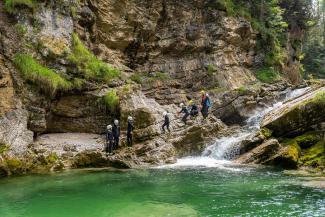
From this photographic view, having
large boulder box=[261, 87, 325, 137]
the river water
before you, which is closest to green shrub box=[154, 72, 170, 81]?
large boulder box=[261, 87, 325, 137]

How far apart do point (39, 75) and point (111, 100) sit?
200 inches

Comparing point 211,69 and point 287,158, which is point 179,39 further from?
point 287,158

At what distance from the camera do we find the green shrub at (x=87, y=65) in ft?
89.7

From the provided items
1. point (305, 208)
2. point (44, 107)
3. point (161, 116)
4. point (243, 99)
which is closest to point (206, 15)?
point (243, 99)

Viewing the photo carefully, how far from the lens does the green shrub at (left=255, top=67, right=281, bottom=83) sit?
42.3 m

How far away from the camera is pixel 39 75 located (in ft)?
80.6

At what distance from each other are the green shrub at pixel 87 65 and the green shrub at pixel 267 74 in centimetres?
1980

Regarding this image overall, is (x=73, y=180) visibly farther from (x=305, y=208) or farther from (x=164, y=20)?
(x=164, y=20)

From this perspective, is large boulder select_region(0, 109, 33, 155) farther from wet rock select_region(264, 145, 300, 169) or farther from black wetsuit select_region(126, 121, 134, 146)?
wet rock select_region(264, 145, 300, 169)

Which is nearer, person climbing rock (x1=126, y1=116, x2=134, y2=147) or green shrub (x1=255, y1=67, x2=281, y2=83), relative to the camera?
person climbing rock (x1=126, y1=116, x2=134, y2=147)

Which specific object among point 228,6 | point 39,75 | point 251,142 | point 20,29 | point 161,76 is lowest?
point 251,142

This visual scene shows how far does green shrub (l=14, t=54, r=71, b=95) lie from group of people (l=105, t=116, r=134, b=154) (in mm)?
4562

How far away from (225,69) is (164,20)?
26.6ft

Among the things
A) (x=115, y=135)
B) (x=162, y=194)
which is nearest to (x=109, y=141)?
(x=115, y=135)
